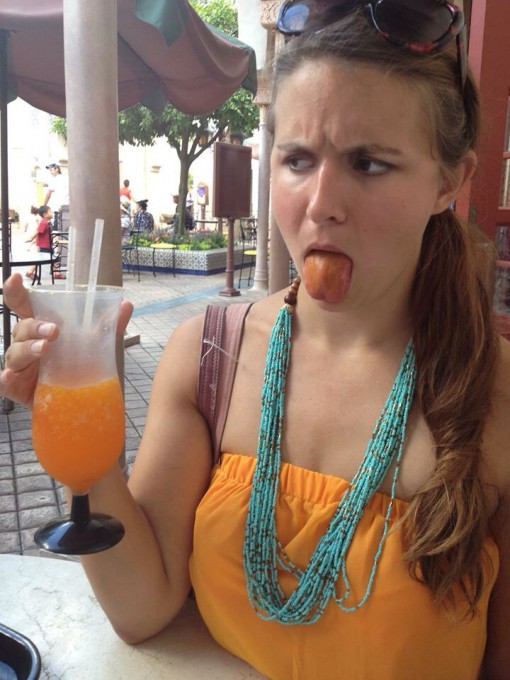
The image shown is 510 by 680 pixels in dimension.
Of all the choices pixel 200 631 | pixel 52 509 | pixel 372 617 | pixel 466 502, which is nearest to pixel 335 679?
pixel 372 617

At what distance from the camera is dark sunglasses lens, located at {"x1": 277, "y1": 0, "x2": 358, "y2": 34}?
3.74 feet

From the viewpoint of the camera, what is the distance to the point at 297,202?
3.62ft

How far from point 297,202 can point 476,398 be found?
53 centimetres

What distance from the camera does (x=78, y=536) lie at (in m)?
0.93

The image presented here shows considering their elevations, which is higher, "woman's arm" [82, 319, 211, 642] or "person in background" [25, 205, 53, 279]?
"person in background" [25, 205, 53, 279]

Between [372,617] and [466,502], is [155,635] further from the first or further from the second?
[466,502]

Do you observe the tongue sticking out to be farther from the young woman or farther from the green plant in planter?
the green plant in planter

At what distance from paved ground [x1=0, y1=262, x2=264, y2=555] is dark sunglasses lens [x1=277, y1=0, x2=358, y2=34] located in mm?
2717

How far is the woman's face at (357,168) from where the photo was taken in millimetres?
1058

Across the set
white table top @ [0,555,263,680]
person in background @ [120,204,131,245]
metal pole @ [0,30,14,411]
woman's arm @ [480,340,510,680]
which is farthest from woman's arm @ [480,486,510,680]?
person in background @ [120,204,131,245]

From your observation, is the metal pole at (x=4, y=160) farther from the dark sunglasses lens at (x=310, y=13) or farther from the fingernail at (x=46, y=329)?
the fingernail at (x=46, y=329)

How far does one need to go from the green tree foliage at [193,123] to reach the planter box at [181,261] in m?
2.23

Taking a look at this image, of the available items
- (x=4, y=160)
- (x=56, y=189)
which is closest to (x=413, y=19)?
(x=4, y=160)

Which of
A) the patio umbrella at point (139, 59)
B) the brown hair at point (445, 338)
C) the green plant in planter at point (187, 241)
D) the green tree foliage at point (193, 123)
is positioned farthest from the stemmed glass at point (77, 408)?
the green tree foliage at point (193, 123)
